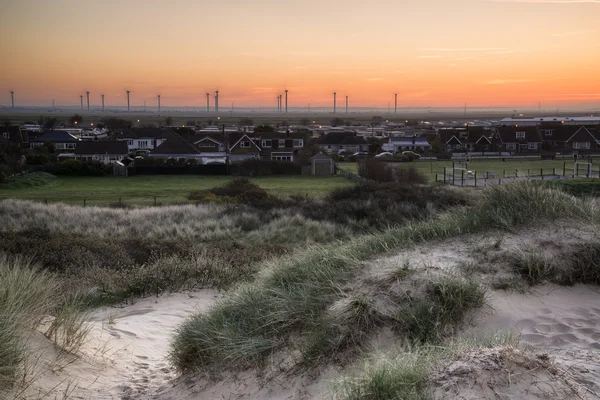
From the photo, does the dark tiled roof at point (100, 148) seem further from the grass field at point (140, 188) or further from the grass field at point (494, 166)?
the grass field at point (494, 166)

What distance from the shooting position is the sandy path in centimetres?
640

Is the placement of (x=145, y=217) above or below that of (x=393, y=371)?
below

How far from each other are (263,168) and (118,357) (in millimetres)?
61341

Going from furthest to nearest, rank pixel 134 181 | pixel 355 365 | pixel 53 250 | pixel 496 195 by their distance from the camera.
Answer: pixel 134 181 → pixel 53 250 → pixel 496 195 → pixel 355 365

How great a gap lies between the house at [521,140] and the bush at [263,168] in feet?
158

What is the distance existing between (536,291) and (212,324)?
14.8 feet

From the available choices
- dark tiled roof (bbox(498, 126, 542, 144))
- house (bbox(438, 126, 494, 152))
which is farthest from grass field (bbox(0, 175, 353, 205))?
dark tiled roof (bbox(498, 126, 542, 144))

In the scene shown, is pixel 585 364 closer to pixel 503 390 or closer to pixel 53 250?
pixel 503 390

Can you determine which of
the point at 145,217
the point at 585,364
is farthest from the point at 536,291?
the point at 145,217

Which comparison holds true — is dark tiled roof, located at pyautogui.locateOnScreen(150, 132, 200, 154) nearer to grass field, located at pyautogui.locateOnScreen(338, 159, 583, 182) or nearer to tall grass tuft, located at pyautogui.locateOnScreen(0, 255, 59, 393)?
grass field, located at pyautogui.locateOnScreen(338, 159, 583, 182)

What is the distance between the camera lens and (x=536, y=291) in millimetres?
Answer: 8117

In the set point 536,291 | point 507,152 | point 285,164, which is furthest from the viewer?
point 507,152

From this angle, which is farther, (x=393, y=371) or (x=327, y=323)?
(x=327, y=323)

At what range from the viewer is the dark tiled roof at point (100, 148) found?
8256 cm
